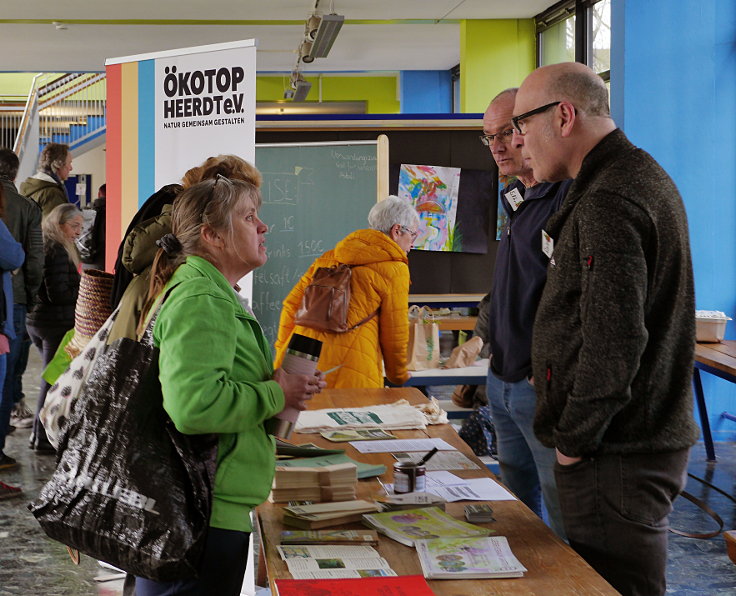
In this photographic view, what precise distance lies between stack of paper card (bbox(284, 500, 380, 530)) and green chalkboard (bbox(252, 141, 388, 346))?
13.0 ft

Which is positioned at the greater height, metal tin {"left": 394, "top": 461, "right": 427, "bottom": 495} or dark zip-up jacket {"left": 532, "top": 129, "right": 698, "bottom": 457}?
dark zip-up jacket {"left": 532, "top": 129, "right": 698, "bottom": 457}

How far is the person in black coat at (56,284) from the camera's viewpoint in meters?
5.78

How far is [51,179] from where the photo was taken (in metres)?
6.93

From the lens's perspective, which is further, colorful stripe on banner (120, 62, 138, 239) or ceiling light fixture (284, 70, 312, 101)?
ceiling light fixture (284, 70, 312, 101)

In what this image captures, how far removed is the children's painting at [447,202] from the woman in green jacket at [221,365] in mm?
4269

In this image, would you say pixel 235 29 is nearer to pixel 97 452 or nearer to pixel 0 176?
pixel 0 176

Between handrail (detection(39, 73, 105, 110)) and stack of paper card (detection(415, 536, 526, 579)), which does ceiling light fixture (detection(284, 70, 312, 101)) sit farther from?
stack of paper card (detection(415, 536, 526, 579))

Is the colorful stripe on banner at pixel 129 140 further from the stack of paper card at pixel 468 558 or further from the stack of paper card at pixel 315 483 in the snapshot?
the stack of paper card at pixel 468 558

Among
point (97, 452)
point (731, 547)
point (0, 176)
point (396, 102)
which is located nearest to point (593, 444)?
point (731, 547)

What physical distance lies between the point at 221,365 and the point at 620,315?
2.69 ft

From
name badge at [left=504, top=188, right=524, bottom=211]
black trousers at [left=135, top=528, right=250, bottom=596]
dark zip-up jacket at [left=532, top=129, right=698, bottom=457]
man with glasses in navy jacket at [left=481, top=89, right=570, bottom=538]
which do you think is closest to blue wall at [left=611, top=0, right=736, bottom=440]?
name badge at [left=504, top=188, right=524, bottom=211]

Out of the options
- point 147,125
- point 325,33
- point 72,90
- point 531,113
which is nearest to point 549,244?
point 531,113

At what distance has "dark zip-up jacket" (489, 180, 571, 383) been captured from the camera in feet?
8.61

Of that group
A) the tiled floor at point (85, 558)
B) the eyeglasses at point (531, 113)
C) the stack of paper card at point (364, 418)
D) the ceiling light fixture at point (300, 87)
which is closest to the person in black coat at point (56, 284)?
the tiled floor at point (85, 558)
